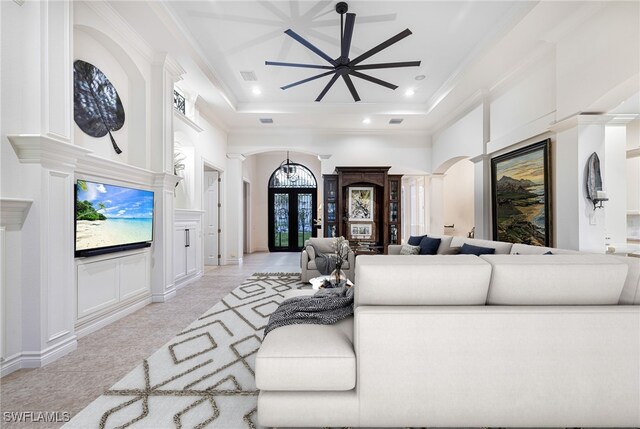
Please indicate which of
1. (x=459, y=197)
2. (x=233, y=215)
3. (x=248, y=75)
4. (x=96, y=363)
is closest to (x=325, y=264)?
(x=96, y=363)

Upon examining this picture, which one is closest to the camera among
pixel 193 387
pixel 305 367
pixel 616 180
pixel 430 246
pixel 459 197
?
pixel 305 367

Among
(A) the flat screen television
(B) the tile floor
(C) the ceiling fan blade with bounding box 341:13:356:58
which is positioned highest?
(C) the ceiling fan blade with bounding box 341:13:356:58

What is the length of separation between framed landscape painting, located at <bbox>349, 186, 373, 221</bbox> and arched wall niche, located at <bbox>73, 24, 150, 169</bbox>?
4.34 metres

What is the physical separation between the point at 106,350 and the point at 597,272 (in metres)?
3.52

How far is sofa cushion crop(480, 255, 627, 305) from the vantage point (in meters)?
1.33

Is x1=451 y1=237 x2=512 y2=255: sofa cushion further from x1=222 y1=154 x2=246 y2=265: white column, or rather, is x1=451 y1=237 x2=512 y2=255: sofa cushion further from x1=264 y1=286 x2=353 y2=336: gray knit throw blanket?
x1=222 y1=154 x2=246 y2=265: white column

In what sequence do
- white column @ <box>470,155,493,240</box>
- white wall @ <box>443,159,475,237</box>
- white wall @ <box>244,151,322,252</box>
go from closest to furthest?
white column @ <box>470,155,493,240</box>, white wall @ <box>443,159,475,237</box>, white wall @ <box>244,151,322,252</box>

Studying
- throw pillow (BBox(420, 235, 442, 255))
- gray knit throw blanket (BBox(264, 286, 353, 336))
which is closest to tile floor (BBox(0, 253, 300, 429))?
gray knit throw blanket (BBox(264, 286, 353, 336))

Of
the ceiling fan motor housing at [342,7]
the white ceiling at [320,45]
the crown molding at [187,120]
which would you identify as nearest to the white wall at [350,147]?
the white ceiling at [320,45]

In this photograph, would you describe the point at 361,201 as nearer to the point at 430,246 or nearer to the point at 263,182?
the point at 430,246

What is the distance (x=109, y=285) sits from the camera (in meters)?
2.97

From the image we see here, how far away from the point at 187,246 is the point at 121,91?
2.51 m

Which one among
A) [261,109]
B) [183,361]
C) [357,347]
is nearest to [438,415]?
[357,347]

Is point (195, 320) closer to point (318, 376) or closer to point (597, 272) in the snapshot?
point (318, 376)
